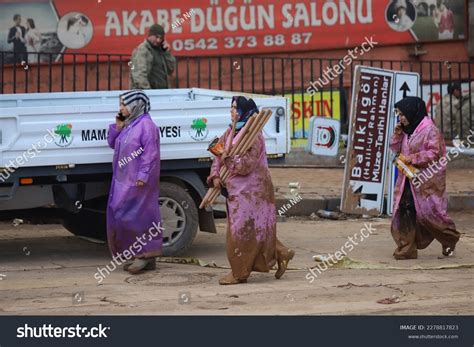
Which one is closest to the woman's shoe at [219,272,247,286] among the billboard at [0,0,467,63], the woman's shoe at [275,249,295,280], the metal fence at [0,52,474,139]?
the woman's shoe at [275,249,295,280]

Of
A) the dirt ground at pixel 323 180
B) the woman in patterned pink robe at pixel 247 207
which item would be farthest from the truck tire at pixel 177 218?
the dirt ground at pixel 323 180

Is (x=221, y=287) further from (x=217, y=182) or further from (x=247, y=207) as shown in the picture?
(x=217, y=182)

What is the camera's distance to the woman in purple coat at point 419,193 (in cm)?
1162

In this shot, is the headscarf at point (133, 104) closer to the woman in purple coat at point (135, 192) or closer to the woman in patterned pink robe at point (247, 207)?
the woman in purple coat at point (135, 192)

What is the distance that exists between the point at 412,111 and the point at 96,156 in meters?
3.29

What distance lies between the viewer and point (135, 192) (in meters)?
10.8

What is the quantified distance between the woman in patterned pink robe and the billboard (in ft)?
30.9

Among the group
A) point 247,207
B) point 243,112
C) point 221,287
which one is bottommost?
point 221,287

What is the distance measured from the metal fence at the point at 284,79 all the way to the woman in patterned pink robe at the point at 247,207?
8.02 m

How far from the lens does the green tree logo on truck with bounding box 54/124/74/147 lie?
11039 millimetres

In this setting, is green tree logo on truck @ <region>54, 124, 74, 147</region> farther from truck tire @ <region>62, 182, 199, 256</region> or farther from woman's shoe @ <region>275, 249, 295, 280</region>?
woman's shoe @ <region>275, 249, 295, 280</region>

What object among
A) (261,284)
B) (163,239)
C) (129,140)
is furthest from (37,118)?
(261,284)

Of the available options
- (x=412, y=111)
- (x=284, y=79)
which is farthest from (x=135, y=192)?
(x=284, y=79)
